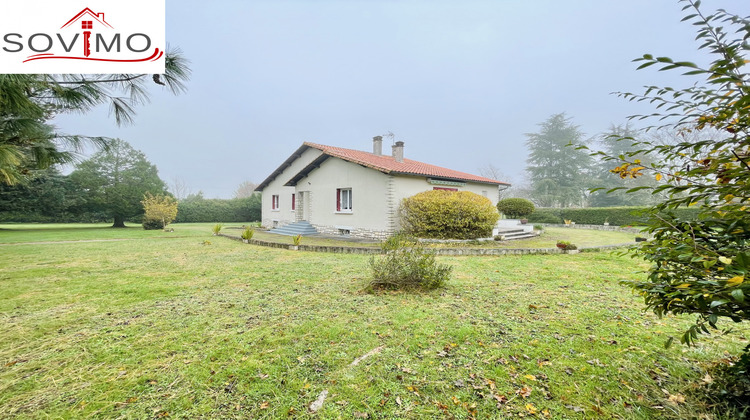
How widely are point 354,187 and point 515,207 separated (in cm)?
1173

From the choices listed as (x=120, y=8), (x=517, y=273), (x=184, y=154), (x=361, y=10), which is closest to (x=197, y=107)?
(x=184, y=154)

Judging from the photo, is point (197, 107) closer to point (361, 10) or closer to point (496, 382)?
point (361, 10)

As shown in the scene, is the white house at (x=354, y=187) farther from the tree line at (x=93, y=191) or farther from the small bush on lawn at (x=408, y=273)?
the tree line at (x=93, y=191)

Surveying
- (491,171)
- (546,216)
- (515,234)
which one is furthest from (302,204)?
(491,171)

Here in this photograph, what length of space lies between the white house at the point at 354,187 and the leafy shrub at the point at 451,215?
1.27 m

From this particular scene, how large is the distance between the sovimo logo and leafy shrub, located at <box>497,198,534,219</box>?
19158 mm

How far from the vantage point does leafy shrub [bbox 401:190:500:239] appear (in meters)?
12.0

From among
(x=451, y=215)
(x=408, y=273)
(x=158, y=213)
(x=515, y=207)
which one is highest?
(x=515, y=207)

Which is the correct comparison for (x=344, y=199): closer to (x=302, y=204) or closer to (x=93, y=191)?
(x=302, y=204)

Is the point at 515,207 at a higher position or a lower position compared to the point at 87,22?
lower

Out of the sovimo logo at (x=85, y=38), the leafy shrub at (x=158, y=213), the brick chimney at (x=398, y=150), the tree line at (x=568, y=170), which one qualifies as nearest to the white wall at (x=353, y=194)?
the brick chimney at (x=398, y=150)

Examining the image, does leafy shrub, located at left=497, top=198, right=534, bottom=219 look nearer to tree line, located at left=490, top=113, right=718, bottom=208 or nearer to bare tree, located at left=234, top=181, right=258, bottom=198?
tree line, located at left=490, top=113, right=718, bottom=208

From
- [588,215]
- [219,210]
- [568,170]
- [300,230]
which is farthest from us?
[568,170]

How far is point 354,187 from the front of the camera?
14805 mm
